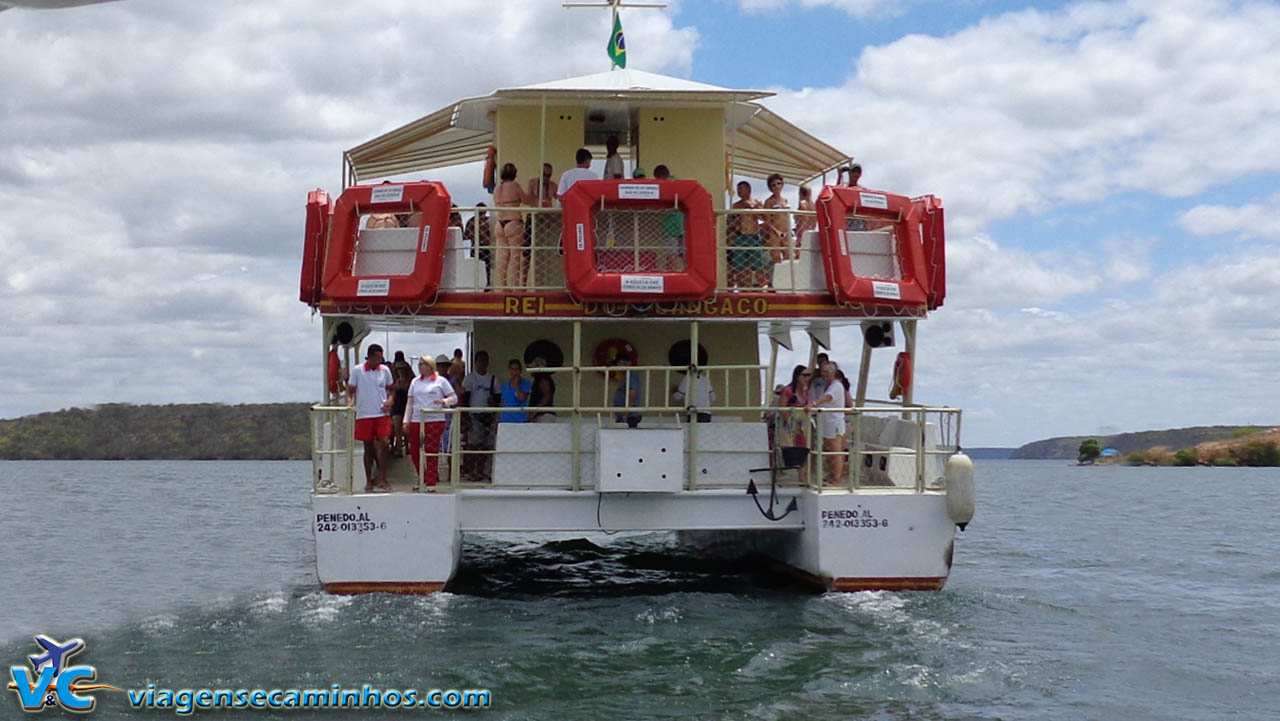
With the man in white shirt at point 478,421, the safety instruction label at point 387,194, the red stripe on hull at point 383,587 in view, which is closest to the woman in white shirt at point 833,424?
the man in white shirt at point 478,421

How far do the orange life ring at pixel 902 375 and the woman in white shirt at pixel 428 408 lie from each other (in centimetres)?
531

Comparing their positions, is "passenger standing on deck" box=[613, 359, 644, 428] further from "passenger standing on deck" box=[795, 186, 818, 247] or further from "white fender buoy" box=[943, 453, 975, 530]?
"white fender buoy" box=[943, 453, 975, 530]

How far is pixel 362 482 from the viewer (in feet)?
48.6

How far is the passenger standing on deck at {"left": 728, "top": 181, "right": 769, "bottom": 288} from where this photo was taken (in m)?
15.2

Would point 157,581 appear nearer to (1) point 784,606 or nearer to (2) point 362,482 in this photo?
(2) point 362,482

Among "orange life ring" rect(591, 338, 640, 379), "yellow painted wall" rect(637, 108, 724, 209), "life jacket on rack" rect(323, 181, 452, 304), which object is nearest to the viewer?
"life jacket on rack" rect(323, 181, 452, 304)

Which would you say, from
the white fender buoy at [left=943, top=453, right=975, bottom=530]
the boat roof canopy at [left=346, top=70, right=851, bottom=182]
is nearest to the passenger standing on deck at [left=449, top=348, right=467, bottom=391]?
the boat roof canopy at [left=346, top=70, right=851, bottom=182]

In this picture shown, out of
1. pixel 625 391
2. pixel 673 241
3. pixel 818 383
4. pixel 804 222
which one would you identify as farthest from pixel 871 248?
pixel 625 391

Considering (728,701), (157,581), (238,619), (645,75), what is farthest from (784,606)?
(157,581)

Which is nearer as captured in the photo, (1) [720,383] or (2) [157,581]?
(1) [720,383]

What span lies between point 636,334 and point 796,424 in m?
2.72

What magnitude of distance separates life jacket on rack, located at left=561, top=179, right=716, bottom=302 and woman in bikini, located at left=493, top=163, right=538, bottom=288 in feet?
2.17

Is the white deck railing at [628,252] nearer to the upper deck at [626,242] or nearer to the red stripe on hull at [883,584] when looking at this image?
the upper deck at [626,242]

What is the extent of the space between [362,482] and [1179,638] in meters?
9.22
